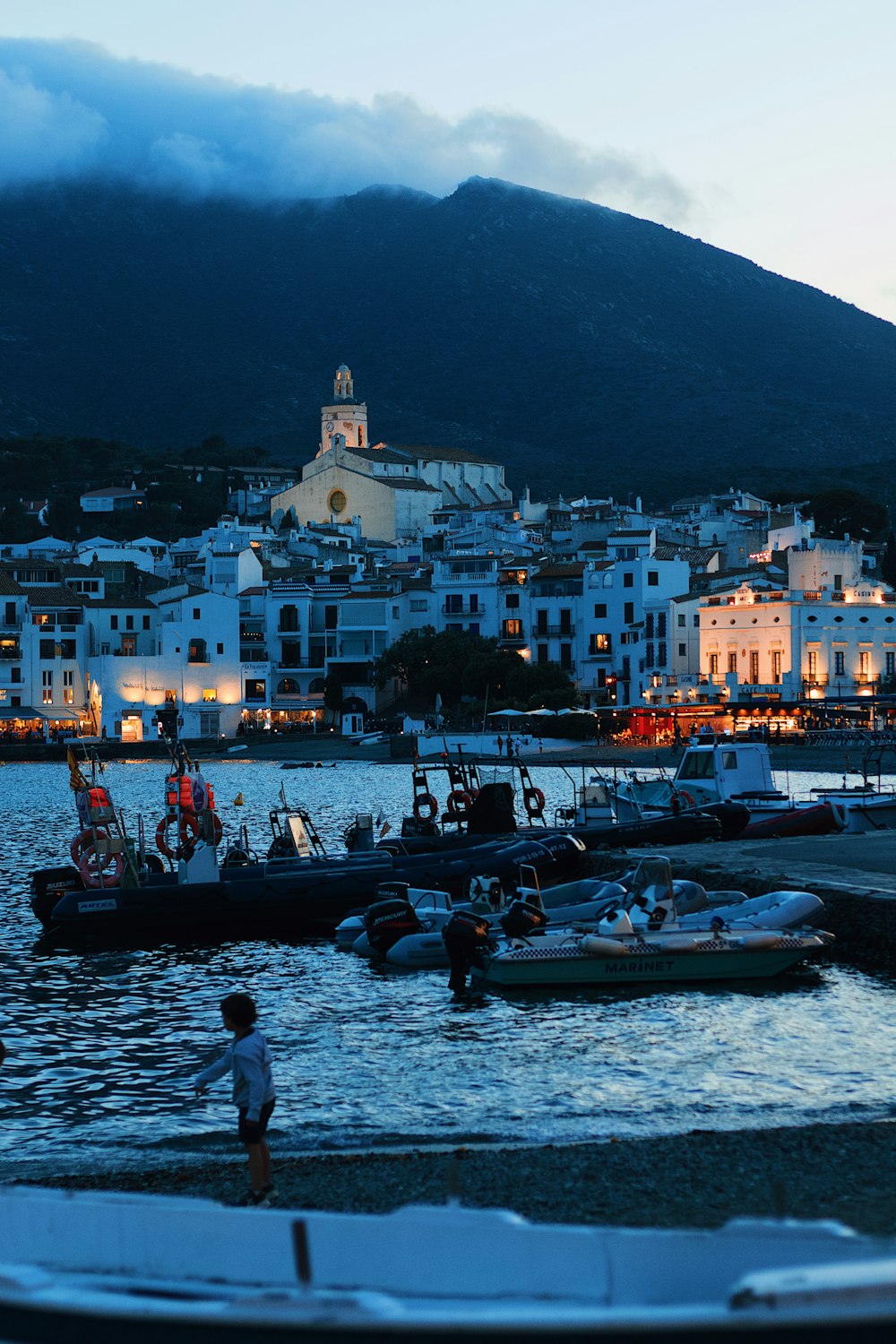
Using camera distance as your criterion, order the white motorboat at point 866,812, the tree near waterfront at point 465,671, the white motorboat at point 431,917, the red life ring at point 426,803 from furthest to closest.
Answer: the tree near waterfront at point 465,671 < the red life ring at point 426,803 < the white motorboat at point 866,812 < the white motorboat at point 431,917

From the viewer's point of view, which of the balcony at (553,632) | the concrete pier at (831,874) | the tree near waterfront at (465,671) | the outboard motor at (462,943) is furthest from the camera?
the balcony at (553,632)

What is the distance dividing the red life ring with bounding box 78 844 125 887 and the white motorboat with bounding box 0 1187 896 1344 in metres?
20.3

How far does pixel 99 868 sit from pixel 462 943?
370 inches

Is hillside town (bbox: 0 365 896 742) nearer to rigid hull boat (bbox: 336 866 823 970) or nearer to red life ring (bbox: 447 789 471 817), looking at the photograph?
red life ring (bbox: 447 789 471 817)

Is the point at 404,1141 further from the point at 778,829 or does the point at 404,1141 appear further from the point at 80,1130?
the point at 778,829

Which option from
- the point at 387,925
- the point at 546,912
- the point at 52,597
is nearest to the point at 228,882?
the point at 387,925

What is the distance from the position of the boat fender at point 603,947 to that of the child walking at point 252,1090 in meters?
8.60

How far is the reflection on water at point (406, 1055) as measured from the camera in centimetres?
1352

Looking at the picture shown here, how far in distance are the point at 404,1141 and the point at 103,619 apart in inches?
3748

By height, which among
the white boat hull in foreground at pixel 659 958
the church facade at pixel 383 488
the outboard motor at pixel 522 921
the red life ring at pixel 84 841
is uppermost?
the church facade at pixel 383 488

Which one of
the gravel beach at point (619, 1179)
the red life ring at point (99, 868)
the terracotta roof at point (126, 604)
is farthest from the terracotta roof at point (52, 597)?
the gravel beach at point (619, 1179)

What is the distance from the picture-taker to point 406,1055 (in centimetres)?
1634

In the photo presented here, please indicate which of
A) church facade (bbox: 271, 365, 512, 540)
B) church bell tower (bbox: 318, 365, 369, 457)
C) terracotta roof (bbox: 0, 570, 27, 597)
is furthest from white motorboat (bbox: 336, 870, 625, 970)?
church bell tower (bbox: 318, 365, 369, 457)

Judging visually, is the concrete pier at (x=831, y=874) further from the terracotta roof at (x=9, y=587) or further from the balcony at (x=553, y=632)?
the terracotta roof at (x=9, y=587)
